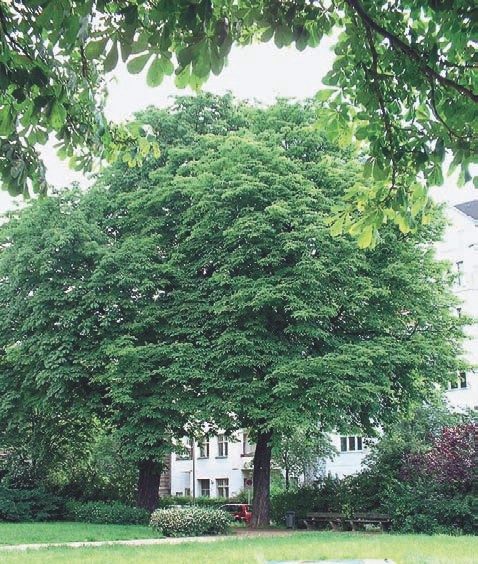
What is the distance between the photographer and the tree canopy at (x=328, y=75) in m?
4.55

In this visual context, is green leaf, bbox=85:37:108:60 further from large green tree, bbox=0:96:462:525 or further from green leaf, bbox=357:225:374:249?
large green tree, bbox=0:96:462:525

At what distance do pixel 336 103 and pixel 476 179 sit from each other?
123 cm

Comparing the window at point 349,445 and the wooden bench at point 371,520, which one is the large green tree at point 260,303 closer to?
the wooden bench at point 371,520

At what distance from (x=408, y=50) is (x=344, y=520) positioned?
2299 centimetres

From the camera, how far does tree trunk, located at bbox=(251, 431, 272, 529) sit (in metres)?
25.4

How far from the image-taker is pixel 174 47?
517 cm

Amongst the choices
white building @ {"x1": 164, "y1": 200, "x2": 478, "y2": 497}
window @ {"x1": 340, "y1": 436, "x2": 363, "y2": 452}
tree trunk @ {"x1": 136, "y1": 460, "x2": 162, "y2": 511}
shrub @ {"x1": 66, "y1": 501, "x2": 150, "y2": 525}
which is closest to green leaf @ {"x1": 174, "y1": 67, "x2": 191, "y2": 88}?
white building @ {"x1": 164, "y1": 200, "x2": 478, "y2": 497}

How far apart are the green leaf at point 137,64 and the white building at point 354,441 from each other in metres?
23.2

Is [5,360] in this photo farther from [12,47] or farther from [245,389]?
[12,47]

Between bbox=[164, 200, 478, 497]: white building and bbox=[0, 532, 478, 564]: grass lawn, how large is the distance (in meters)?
9.98

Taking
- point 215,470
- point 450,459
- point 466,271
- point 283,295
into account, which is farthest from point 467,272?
point 215,470

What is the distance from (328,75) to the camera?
19.1 ft

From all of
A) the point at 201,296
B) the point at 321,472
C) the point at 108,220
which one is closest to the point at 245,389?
the point at 201,296

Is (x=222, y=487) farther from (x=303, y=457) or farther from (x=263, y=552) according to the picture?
(x=263, y=552)
